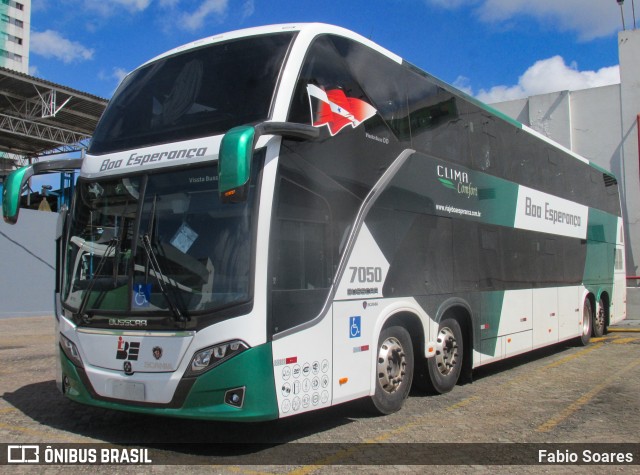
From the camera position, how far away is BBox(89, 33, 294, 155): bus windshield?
18.1 feet

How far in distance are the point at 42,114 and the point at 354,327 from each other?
2241 centimetres

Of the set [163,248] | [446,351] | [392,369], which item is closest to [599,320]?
[446,351]

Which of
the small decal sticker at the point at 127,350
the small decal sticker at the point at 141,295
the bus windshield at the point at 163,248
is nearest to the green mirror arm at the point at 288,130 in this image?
the bus windshield at the point at 163,248

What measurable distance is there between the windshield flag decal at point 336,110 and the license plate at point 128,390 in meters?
2.91

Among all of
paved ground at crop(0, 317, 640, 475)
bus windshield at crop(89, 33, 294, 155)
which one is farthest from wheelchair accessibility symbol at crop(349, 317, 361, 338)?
bus windshield at crop(89, 33, 294, 155)

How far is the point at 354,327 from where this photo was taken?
5965 millimetres

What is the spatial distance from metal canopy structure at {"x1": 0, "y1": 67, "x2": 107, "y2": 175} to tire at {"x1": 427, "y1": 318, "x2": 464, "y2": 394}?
66.2 ft

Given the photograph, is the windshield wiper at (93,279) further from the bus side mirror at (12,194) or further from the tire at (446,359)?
the tire at (446,359)

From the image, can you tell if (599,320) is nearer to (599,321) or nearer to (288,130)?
(599,321)

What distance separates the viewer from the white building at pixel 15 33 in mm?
82250

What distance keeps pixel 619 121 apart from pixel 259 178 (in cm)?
2436

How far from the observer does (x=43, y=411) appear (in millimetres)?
6742

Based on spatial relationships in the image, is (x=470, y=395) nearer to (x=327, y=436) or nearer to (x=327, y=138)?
(x=327, y=436)

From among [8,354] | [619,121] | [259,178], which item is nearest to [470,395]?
[259,178]
